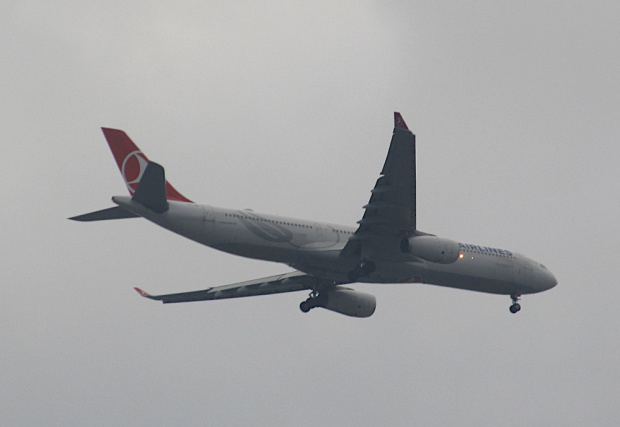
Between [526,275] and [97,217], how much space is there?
20.7m

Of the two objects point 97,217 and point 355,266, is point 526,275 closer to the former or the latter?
point 355,266

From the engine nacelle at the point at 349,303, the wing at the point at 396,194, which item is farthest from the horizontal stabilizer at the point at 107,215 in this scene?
the engine nacelle at the point at 349,303

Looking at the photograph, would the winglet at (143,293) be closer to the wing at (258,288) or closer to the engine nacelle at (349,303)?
the wing at (258,288)

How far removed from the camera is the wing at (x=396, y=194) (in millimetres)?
33562

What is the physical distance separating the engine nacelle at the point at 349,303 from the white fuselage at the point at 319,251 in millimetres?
2602

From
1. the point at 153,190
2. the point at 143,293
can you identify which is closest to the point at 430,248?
the point at 153,190

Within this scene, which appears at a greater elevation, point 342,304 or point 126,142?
point 126,142

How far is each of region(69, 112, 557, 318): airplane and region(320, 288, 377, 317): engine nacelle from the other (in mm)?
46

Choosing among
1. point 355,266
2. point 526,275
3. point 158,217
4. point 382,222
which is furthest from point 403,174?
point 526,275

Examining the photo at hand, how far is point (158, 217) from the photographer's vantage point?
116ft

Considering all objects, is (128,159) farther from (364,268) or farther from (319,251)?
(364,268)

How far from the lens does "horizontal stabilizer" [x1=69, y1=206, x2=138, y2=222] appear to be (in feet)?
112

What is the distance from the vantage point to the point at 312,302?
43656 mm

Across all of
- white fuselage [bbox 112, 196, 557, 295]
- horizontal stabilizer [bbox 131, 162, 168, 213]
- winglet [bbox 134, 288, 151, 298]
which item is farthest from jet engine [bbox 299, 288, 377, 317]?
horizontal stabilizer [bbox 131, 162, 168, 213]
